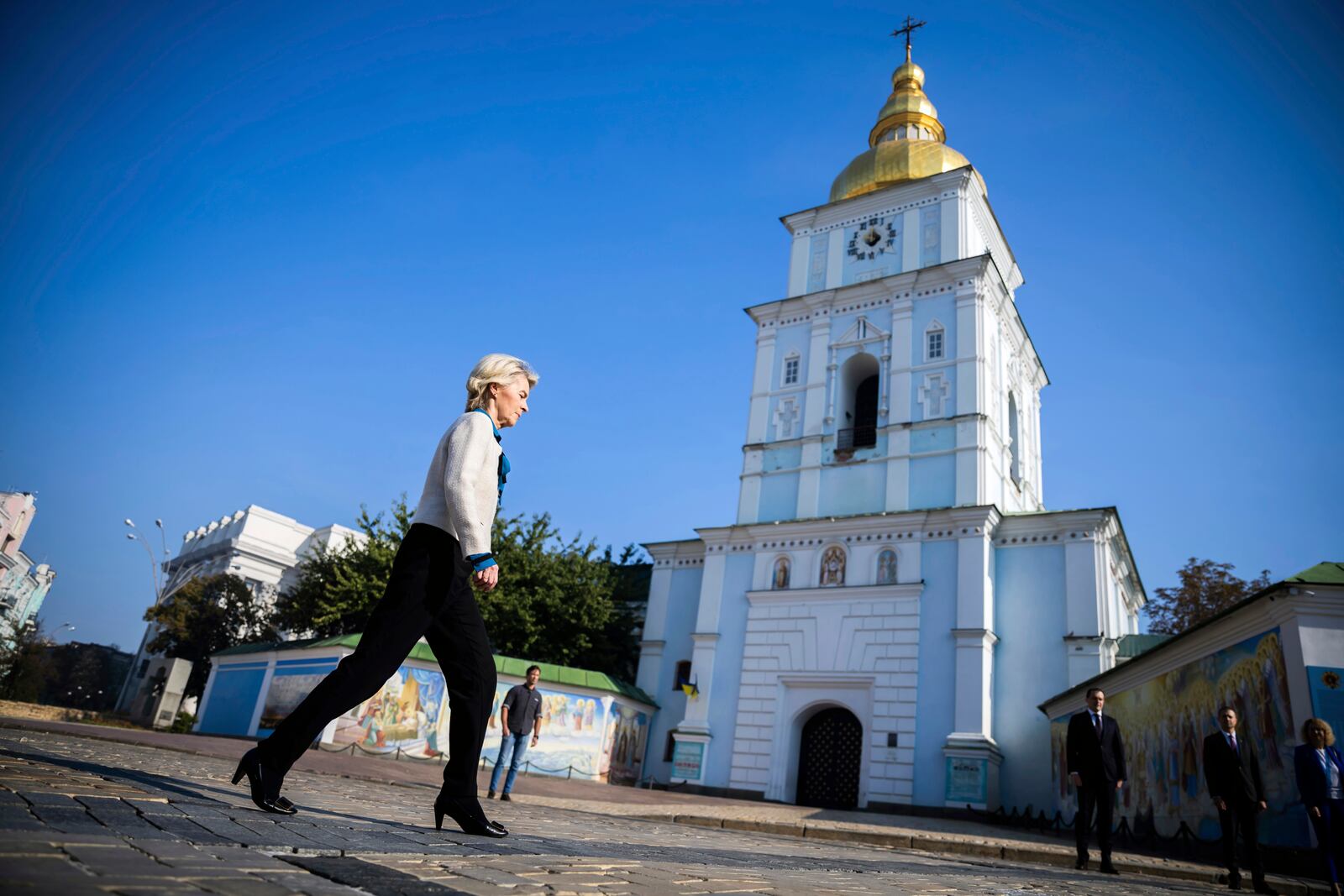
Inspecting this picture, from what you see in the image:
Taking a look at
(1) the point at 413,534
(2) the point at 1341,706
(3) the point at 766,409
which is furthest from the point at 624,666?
(1) the point at 413,534

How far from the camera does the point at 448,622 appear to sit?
406 centimetres

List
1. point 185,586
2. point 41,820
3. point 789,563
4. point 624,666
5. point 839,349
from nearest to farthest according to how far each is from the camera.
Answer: point 41,820 < point 789,563 < point 839,349 < point 624,666 < point 185,586

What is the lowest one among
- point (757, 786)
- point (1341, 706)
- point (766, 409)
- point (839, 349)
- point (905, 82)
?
point (757, 786)

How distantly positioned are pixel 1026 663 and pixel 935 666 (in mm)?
2232

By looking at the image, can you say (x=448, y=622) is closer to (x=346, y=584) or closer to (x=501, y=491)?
(x=501, y=491)

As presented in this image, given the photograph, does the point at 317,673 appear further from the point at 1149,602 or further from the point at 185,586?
the point at 1149,602

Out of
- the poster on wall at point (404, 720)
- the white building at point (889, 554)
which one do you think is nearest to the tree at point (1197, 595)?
the white building at point (889, 554)

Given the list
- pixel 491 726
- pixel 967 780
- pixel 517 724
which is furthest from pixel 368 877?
pixel 491 726

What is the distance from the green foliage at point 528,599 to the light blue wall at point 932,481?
11528mm

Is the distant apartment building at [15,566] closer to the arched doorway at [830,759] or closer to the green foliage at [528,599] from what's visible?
the green foliage at [528,599]

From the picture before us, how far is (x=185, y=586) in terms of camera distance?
4131 centimetres

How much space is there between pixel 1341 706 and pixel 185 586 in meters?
45.0

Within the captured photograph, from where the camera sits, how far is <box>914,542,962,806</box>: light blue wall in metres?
20.5

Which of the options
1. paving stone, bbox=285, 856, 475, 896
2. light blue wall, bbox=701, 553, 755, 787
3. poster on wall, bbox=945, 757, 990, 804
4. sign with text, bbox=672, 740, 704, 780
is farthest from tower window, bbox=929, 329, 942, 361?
paving stone, bbox=285, 856, 475, 896
